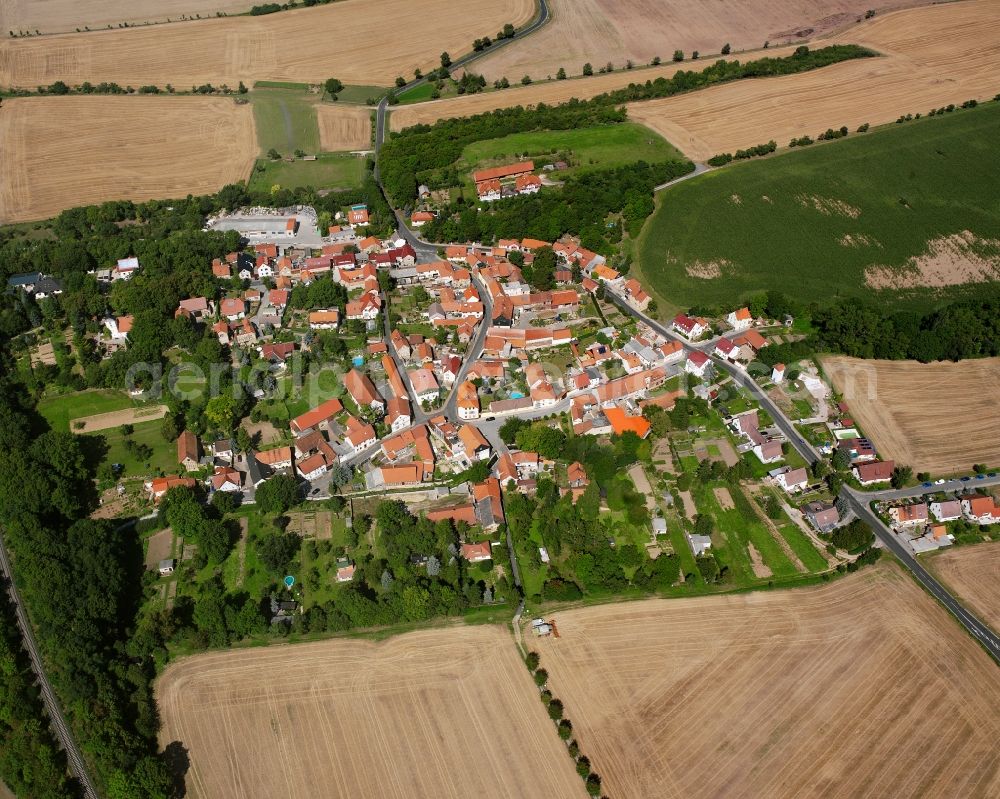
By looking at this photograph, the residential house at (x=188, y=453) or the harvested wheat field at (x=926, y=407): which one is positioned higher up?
the harvested wheat field at (x=926, y=407)

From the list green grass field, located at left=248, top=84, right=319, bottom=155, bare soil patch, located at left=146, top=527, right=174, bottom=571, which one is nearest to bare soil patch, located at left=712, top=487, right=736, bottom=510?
bare soil patch, located at left=146, top=527, right=174, bottom=571

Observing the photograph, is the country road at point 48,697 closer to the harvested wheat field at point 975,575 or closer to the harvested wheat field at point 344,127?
the harvested wheat field at point 975,575

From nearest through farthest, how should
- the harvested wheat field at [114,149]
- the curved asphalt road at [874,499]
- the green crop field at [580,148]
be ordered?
1. the curved asphalt road at [874,499]
2. the harvested wheat field at [114,149]
3. the green crop field at [580,148]

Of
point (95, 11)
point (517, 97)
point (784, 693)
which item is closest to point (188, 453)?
point (784, 693)

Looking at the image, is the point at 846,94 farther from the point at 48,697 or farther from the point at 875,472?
the point at 48,697

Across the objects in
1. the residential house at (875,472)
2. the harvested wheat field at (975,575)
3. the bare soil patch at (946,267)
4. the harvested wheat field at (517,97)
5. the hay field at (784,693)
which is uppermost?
the harvested wheat field at (517,97)

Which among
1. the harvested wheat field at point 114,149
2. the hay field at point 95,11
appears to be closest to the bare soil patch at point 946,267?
the harvested wheat field at point 114,149
